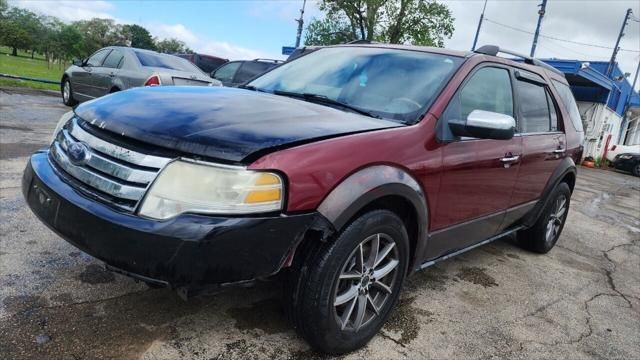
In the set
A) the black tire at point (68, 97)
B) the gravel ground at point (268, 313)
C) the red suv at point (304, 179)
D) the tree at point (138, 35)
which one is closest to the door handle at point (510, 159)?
the red suv at point (304, 179)

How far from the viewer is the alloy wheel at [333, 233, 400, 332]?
2.34 meters

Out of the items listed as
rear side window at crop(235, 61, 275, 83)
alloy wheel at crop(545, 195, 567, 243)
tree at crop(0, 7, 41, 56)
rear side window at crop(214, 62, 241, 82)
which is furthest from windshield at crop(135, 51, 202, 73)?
tree at crop(0, 7, 41, 56)

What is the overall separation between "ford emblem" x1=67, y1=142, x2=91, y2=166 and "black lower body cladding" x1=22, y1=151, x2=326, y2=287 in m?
0.21

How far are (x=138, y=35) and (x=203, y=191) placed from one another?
310 feet

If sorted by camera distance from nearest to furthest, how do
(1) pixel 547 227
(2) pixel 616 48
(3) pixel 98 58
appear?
1. (1) pixel 547 227
2. (3) pixel 98 58
3. (2) pixel 616 48

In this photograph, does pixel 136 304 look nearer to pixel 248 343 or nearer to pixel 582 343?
pixel 248 343

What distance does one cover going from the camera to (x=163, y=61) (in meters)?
8.35

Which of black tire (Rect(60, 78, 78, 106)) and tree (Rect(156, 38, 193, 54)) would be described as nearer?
black tire (Rect(60, 78, 78, 106))

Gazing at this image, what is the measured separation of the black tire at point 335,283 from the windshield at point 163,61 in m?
6.74

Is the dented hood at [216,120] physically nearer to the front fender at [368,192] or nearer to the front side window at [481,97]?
the front fender at [368,192]

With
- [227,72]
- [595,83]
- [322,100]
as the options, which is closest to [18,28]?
[227,72]

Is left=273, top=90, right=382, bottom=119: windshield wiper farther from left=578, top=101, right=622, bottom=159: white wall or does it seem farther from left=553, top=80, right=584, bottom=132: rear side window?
left=578, top=101, right=622, bottom=159: white wall

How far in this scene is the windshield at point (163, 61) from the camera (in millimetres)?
8188

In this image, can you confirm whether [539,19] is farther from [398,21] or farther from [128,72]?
[128,72]
